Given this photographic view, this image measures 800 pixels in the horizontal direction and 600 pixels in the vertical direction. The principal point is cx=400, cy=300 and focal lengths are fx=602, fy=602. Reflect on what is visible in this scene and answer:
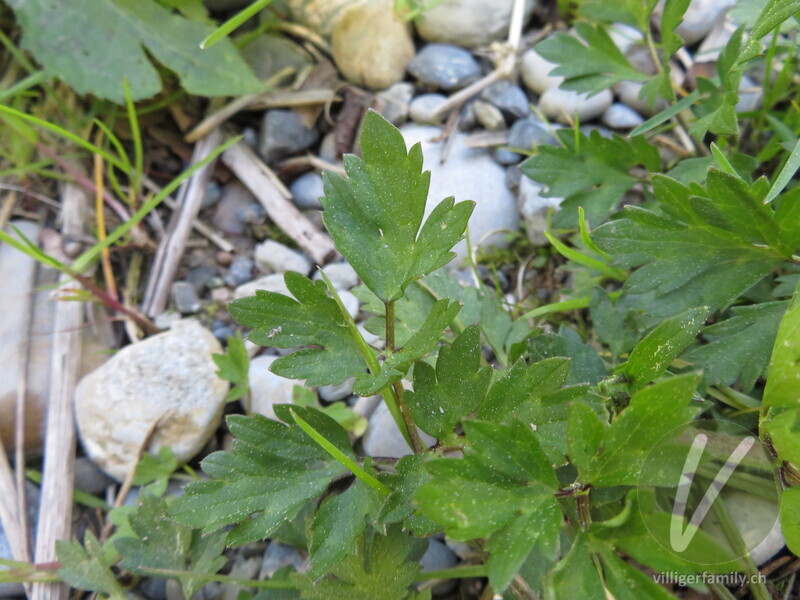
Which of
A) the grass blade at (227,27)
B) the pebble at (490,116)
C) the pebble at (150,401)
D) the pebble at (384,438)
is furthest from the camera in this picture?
the pebble at (490,116)

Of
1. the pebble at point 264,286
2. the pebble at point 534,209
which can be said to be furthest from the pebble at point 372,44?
the pebble at point 264,286

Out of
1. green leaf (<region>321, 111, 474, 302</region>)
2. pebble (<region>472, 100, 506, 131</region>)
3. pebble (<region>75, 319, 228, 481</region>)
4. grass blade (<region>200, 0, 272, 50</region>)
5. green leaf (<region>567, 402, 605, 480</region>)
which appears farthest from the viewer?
pebble (<region>472, 100, 506, 131</region>)

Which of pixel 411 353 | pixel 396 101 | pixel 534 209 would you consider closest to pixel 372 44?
pixel 396 101

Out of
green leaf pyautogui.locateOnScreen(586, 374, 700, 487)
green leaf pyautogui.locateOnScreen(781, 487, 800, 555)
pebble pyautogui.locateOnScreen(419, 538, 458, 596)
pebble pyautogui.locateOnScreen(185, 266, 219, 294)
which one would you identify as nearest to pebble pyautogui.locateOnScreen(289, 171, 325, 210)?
pebble pyautogui.locateOnScreen(185, 266, 219, 294)

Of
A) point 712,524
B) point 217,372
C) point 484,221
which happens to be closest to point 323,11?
point 484,221

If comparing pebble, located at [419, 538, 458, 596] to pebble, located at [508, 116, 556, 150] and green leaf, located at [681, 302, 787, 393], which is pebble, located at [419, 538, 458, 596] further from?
pebble, located at [508, 116, 556, 150]

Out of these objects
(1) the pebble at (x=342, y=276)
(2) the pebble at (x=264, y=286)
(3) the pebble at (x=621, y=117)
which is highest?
(3) the pebble at (x=621, y=117)

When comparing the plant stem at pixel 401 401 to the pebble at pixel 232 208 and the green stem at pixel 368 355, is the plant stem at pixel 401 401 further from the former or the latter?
the pebble at pixel 232 208

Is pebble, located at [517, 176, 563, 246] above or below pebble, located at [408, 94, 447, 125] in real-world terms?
below
